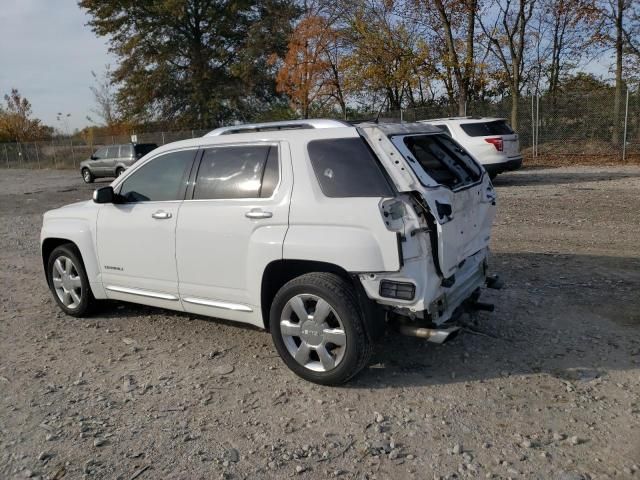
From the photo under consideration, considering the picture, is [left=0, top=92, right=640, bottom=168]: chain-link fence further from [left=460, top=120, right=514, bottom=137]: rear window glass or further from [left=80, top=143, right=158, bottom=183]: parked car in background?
[left=80, top=143, right=158, bottom=183]: parked car in background

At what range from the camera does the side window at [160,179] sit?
4.52 metres

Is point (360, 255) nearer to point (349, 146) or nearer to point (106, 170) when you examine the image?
point (349, 146)

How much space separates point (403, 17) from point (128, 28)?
68.1 feet

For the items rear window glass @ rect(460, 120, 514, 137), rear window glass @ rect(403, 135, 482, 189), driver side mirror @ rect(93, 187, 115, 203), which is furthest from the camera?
rear window glass @ rect(460, 120, 514, 137)

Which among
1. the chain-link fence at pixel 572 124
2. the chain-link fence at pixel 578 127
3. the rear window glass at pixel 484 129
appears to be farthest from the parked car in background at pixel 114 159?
the rear window glass at pixel 484 129

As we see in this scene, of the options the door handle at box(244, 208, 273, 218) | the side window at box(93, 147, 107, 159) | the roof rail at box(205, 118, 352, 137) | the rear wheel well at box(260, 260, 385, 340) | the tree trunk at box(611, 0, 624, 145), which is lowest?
the rear wheel well at box(260, 260, 385, 340)

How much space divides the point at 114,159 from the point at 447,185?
2274cm

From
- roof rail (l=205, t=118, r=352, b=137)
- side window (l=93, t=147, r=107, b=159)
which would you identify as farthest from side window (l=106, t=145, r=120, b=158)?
roof rail (l=205, t=118, r=352, b=137)

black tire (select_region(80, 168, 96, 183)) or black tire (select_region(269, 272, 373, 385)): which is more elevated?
black tire (select_region(80, 168, 96, 183))

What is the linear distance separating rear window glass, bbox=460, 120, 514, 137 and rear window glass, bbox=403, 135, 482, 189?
9415 millimetres

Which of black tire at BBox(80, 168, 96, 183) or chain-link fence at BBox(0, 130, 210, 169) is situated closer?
black tire at BBox(80, 168, 96, 183)

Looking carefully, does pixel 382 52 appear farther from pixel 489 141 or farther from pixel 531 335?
pixel 531 335

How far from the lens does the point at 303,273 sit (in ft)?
12.9

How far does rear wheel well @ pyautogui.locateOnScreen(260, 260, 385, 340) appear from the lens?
11.7 ft
